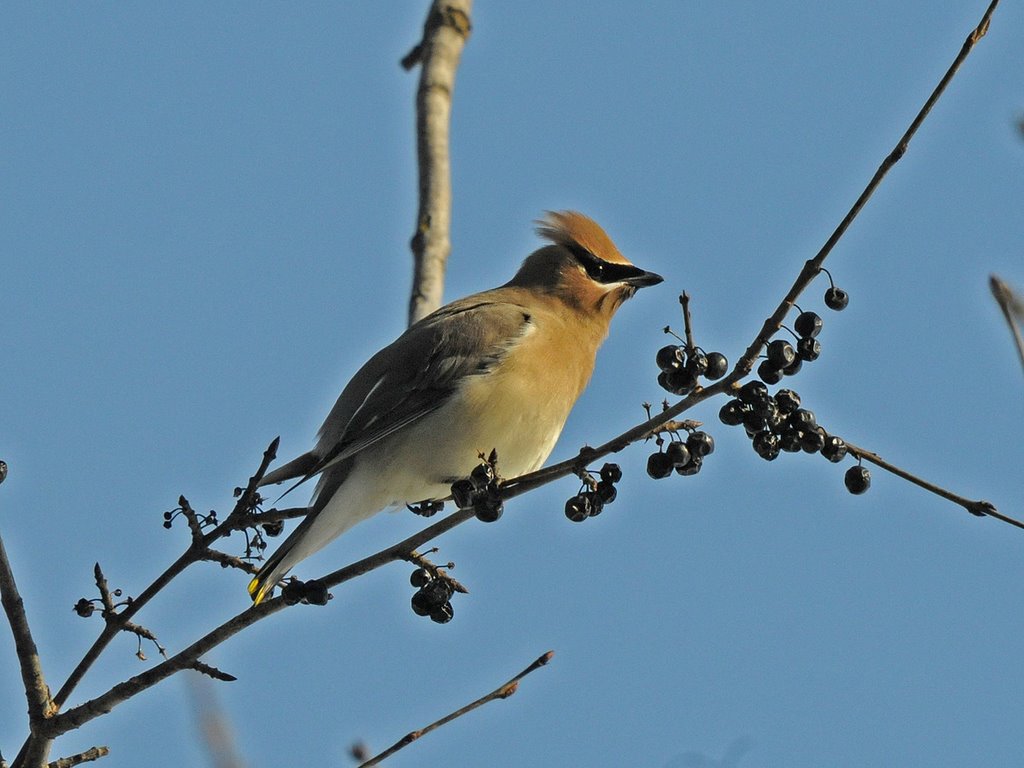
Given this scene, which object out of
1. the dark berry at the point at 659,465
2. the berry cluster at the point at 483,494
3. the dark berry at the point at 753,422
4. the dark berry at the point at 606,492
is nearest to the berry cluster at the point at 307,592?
the berry cluster at the point at 483,494

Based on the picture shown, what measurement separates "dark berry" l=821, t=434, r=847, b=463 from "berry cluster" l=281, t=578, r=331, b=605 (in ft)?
3.92

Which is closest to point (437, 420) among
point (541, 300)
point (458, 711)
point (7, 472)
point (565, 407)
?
point (565, 407)

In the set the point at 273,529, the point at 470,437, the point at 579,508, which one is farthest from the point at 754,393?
the point at 470,437

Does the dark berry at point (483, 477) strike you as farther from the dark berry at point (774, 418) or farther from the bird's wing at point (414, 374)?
the bird's wing at point (414, 374)

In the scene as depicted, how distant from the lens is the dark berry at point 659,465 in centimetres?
347

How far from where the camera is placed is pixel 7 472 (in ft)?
11.6

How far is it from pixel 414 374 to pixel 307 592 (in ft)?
5.67

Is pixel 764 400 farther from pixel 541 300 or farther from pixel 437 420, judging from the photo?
pixel 541 300

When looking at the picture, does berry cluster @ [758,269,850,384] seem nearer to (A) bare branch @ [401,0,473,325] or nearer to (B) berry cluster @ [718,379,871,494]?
(B) berry cluster @ [718,379,871,494]

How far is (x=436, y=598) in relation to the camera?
3883 millimetres

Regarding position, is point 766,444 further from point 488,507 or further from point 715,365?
point 488,507

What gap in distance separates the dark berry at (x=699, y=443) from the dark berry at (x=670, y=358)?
0.24m

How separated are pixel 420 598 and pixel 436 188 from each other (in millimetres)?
2536

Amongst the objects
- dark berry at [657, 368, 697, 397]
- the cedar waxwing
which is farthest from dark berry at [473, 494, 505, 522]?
the cedar waxwing
